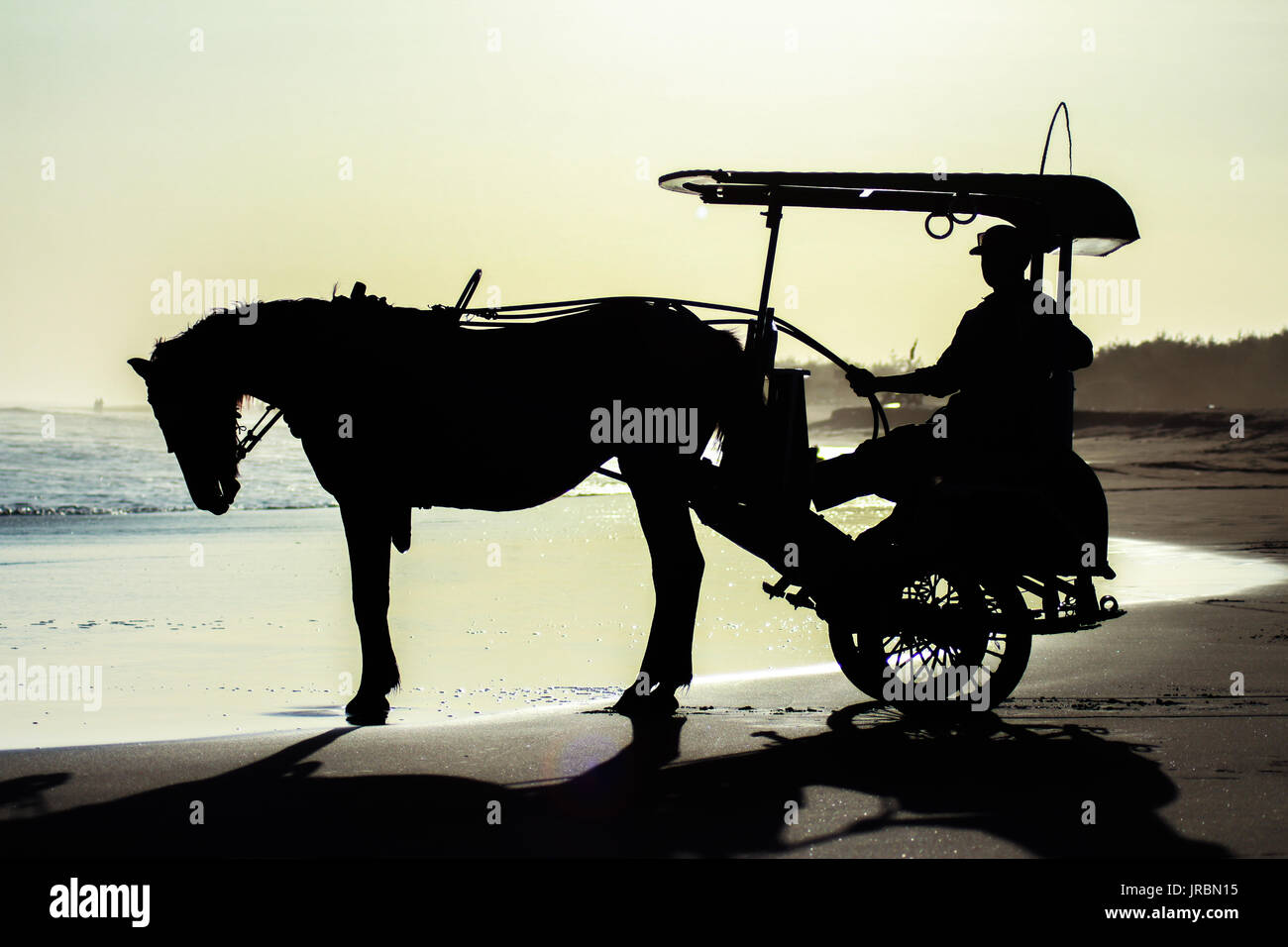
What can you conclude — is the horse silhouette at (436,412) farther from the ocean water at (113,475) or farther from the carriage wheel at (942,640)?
the ocean water at (113,475)

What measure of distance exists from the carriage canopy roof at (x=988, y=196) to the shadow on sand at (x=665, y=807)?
2.42 meters

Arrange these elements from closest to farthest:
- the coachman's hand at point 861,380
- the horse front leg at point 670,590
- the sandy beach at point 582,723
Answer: the sandy beach at point 582,723 → the coachman's hand at point 861,380 → the horse front leg at point 670,590

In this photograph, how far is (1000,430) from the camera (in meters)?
6.24

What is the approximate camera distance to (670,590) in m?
6.78

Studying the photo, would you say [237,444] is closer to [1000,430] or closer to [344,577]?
[1000,430]

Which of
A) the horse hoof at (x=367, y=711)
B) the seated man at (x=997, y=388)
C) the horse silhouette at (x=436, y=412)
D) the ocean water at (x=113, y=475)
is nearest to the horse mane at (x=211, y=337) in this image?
the horse silhouette at (x=436, y=412)

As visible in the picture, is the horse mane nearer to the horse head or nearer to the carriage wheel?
the horse head

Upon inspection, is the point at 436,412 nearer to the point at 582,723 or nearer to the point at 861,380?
the point at 582,723

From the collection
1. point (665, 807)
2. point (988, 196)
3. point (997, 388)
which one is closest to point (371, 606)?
point (665, 807)

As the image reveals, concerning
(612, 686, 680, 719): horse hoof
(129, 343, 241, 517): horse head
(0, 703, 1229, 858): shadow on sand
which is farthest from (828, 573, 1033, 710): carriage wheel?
(129, 343, 241, 517): horse head

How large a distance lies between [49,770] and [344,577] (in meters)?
8.01

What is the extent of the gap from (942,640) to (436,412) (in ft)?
8.71

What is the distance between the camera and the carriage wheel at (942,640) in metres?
6.11

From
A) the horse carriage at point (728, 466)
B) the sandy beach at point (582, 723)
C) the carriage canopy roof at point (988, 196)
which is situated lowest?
the sandy beach at point (582, 723)
